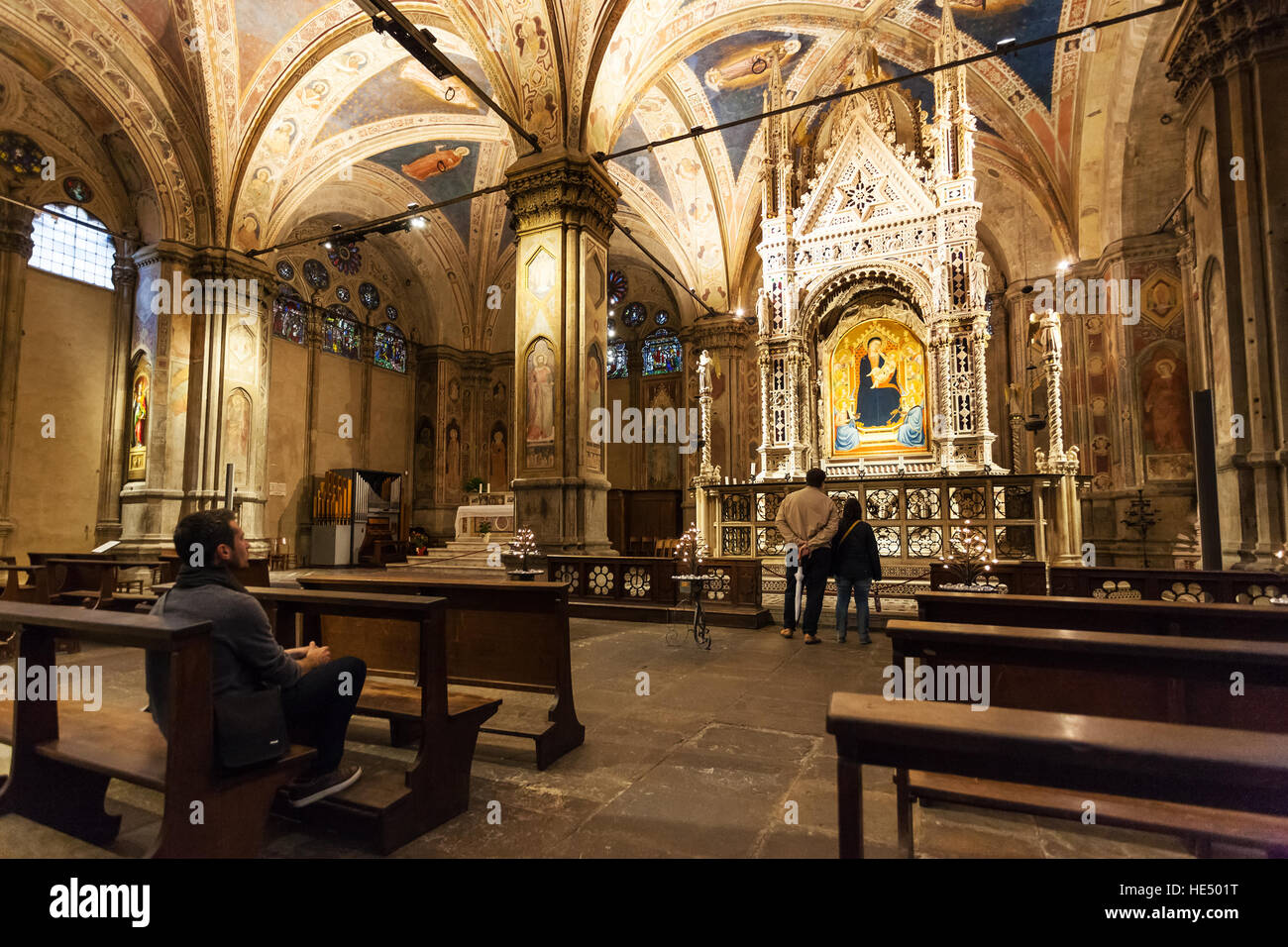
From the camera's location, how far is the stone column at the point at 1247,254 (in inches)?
220

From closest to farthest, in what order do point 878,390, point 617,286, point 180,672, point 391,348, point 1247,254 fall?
point 180,672 < point 1247,254 < point 878,390 < point 391,348 < point 617,286

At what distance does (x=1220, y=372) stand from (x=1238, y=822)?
6193 mm

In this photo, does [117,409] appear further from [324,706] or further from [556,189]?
[324,706]

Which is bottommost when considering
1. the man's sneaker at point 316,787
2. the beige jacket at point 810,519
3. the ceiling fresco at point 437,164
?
the man's sneaker at point 316,787

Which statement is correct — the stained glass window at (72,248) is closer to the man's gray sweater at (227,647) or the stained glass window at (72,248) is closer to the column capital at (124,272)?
the column capital at (124,272)

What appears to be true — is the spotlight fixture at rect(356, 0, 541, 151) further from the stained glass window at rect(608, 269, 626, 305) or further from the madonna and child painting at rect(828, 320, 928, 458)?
the stained glass window at rect(608, 269, 626, 305)

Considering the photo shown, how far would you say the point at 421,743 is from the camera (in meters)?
2.45

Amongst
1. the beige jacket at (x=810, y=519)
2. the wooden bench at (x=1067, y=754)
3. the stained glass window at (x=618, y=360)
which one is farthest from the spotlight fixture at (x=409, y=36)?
the stained glass window at (x=618, y=360)

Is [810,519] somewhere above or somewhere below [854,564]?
above

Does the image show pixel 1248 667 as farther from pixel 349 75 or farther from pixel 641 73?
pixel 349 75

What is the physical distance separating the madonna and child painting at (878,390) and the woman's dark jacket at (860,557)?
672 cm

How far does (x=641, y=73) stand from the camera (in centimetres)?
1073

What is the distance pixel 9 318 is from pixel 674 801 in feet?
48.4

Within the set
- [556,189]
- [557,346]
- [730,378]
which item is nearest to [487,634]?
[557,346]
